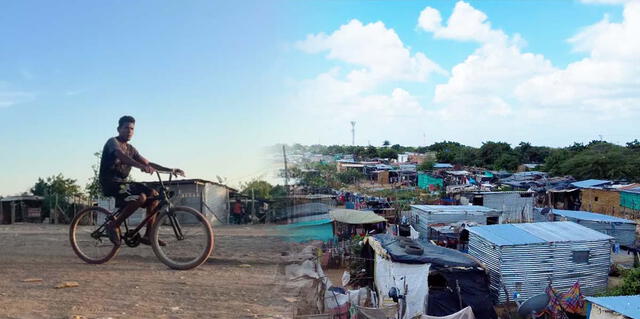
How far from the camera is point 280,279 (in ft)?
10.8

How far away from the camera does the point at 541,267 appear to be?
29.6 ft

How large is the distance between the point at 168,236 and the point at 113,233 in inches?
16.8

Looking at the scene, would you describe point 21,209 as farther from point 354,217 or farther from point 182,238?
point 182,238

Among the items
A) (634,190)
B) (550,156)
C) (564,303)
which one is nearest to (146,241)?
(564,303)

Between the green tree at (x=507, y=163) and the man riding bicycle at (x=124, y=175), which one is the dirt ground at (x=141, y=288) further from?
the green tree at (x=507, y=163)

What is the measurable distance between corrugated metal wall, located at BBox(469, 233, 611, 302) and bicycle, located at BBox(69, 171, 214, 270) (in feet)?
22.1

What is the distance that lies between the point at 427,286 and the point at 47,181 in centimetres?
1461

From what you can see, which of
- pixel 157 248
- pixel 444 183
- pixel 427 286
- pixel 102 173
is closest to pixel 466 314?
pixel 427 286

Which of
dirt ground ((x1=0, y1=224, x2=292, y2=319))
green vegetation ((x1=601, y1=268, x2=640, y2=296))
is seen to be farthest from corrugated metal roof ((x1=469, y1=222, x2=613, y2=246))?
dirt ground ((x1=0, y1=224, x2=292, y2=319))

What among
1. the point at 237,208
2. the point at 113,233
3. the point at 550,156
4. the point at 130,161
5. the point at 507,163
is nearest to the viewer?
the point at 130,161

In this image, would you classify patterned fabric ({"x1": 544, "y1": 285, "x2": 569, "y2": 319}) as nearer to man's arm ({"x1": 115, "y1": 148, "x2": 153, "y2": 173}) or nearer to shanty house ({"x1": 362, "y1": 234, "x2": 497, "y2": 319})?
shanty house ({"x1": 362, "y1": 234, "x2": 497, "y2": 319})

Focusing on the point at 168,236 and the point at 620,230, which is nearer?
the point at 168,236

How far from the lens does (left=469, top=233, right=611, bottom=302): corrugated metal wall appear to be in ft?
28.7

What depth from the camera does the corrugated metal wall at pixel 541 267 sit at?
8.75 m
